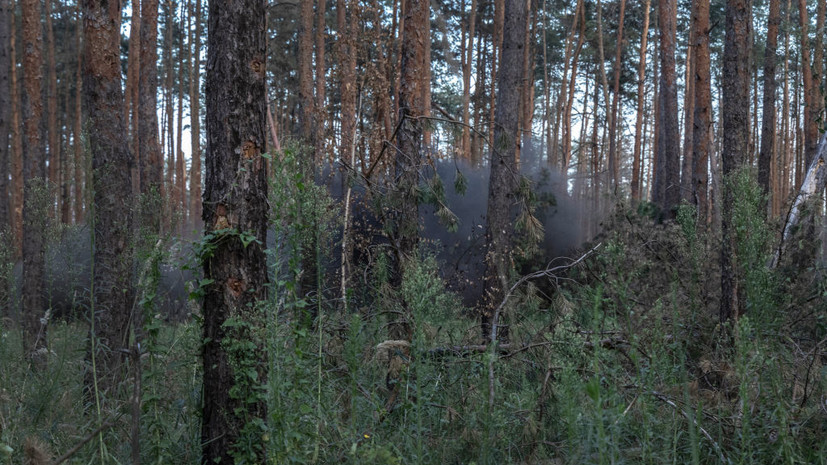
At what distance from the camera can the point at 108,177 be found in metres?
5.53

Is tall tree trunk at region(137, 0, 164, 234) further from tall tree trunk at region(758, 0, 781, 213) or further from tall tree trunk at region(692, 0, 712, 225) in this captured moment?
tall tree trunk at region(758, 0, 781, 213)

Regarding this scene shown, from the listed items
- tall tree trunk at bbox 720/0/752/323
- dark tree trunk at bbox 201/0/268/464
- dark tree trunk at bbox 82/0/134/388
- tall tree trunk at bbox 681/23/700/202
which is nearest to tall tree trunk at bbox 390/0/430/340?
dark tree trunk at bbox 201/0/268/464

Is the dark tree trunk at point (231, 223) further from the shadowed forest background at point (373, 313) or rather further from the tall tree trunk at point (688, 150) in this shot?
the tall tree trunk at point (688, 150)

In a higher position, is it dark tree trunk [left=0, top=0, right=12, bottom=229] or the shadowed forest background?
dark tree trunk [left=0, top=0, right=12, bottom=229]

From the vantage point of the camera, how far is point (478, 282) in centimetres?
1216

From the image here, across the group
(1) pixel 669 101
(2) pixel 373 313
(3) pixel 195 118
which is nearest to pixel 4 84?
(2) pixel 373 313

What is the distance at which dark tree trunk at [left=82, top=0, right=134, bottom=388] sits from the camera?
17.9 ft

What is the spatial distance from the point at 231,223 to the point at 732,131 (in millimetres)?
4547

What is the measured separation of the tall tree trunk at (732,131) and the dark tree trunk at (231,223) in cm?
347

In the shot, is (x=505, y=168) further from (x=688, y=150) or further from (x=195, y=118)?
(x=195, y=118)

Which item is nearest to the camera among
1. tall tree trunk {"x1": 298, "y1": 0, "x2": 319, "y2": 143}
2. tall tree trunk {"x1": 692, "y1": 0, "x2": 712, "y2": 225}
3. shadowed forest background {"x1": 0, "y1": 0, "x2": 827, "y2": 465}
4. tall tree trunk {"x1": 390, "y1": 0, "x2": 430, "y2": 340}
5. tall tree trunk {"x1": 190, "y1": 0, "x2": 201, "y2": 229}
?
shadowed forest background {"x1": 0, "y1": 0, "x2": 827, "y2": 465}

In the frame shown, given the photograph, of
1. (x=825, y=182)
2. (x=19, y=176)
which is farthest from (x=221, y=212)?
(x=19, y=176)

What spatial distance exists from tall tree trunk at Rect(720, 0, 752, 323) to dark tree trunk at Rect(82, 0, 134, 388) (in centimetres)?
489

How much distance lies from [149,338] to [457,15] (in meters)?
27.2
